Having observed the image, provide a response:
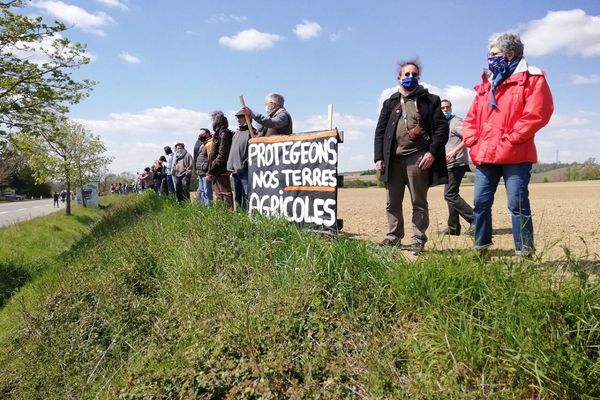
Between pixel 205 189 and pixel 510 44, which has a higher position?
pixel 510 44

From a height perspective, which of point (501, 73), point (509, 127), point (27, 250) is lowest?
point (27, 250)

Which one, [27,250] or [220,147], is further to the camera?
[27,250]

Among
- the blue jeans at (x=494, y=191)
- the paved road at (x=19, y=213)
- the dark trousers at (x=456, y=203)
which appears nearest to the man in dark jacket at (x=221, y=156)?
the dark trousers at (x=456, y=203)

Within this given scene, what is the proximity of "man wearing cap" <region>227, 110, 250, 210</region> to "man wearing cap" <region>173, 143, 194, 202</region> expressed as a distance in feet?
17.8

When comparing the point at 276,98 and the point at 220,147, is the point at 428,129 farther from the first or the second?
the point at 220,147

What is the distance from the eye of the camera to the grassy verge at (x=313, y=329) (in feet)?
8.07

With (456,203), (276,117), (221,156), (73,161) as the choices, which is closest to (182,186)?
(221,156)

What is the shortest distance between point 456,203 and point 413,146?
212cm

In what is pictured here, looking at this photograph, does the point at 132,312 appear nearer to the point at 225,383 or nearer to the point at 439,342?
the point at 225,383

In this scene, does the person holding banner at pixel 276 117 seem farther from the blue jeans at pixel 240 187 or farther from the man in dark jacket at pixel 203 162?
the man in dark jacket at pixel 203 162

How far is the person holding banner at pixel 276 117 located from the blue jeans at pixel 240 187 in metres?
0.89

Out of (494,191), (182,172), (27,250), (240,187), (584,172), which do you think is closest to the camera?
(494,191)

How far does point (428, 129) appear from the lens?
5059 mm

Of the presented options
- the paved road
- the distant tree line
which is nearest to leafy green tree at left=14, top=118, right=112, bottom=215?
the paved road
